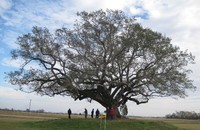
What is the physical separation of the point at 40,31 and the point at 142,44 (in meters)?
13.1

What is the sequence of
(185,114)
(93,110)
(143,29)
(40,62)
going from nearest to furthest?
1. (143,29)
2. (40,62)
3. (93,110)
4. (185,114)

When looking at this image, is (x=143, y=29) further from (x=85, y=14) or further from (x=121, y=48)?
(x=85, y=14)

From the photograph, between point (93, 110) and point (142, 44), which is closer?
point (142, 44)

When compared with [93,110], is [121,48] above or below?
above

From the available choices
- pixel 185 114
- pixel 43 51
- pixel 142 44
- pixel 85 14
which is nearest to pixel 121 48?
pixel 142 44

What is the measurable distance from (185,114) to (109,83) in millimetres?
160151

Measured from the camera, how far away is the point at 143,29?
4294 cm

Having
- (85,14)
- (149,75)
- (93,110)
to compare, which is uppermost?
(85,14)

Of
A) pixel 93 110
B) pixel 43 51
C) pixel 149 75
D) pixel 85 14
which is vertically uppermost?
pixel 85 14

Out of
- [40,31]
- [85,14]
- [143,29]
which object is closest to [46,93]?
[40,31]

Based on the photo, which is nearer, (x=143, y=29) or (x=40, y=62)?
(x=143, y=29)

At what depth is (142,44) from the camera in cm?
4334

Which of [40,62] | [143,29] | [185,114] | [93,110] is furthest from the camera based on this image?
[185,114]

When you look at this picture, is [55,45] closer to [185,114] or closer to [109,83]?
[109,83]
